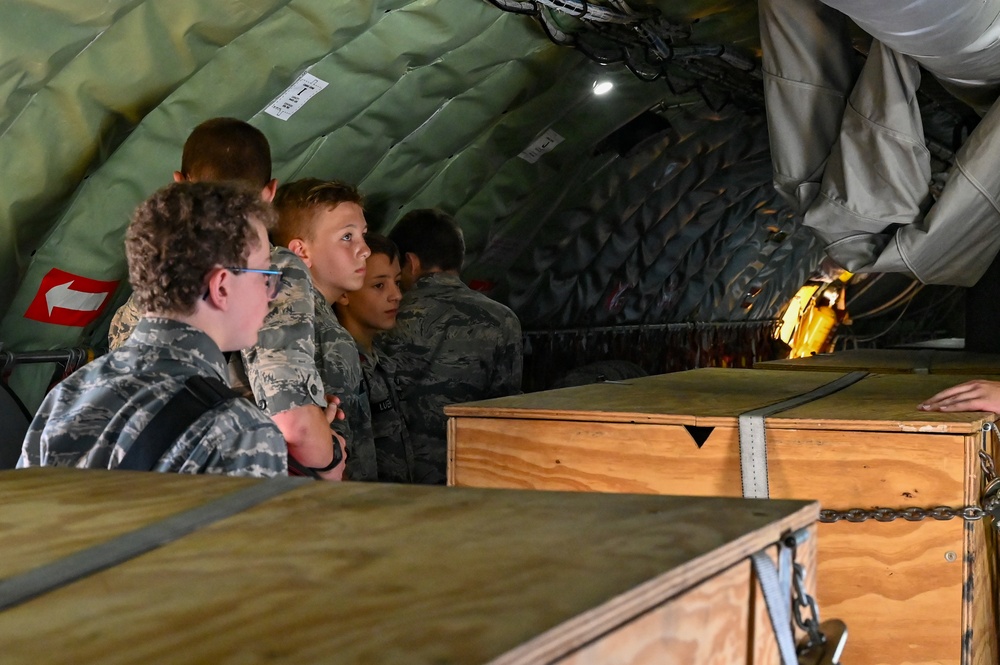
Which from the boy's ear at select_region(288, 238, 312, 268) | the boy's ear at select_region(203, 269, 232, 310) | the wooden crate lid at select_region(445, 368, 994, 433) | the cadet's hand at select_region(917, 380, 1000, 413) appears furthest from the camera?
the boy's ear at select_region(288, 238, 312, 268)

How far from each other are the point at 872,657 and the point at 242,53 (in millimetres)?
2896

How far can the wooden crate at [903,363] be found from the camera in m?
5.40

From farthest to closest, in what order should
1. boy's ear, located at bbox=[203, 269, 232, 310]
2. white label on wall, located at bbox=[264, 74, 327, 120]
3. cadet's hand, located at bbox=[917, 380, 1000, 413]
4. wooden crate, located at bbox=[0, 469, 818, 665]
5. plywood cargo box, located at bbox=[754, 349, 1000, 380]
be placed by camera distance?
plywood cargo box, located at bbox=[754, 349, 1000, 380], white label on wall, located at bbox=[264, 74, 327, 120], cadet's hand, located at bbox=[917, 380, 1000, 413], boy's ear, located at bbox=[203, 269, 232, 310], wooden crate, located at bbox=[0, 469, 818, 665]

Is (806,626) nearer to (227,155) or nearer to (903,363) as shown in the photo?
(227,155)

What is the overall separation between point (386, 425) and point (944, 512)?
Answer: 92.0 inches

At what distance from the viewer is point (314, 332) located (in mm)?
3348

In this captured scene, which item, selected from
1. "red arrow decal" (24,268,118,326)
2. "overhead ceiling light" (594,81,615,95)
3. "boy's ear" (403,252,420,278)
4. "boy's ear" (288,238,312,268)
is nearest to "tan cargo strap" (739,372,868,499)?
"boy's ear" (288,238,312,268)

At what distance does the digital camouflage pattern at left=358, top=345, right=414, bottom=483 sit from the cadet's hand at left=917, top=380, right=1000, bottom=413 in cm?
214

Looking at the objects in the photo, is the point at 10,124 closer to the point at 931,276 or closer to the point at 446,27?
the point at 446,27

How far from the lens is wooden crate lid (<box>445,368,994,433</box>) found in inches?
114

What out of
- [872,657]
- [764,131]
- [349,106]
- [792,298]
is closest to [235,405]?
[872,657]

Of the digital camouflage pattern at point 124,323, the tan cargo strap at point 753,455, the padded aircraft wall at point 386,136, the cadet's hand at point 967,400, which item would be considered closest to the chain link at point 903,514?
the tan cargo strap at point 753,455

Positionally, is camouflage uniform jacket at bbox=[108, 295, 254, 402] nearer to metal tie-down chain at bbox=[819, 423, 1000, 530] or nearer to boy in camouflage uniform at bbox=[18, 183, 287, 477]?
boy in camouflage uniform at bbox=[18, 183, 287, 477]

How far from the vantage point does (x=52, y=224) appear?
387 centimetres
